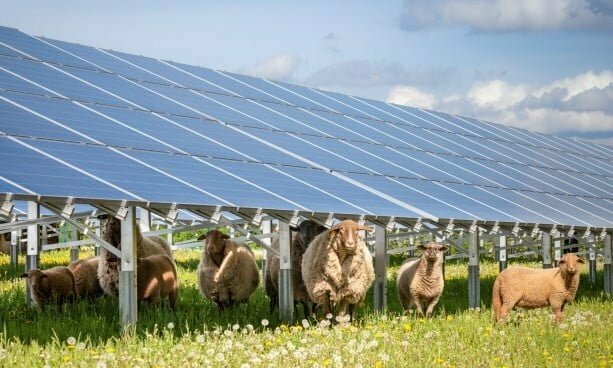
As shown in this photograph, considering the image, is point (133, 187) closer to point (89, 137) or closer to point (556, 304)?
point (89, 137)

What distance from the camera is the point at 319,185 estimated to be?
57.8 feet

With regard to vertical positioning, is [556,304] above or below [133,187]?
below

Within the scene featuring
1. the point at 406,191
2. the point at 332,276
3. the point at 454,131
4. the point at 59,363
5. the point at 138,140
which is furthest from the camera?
the point at 454,131

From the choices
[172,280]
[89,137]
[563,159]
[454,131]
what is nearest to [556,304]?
[172,280]

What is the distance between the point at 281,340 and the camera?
1326cm

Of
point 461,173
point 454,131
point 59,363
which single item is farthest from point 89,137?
point 454,131

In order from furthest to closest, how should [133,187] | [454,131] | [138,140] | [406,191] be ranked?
[454,131], [406,191], [138,140], [133,187]

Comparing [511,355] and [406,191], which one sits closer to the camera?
[511,355]

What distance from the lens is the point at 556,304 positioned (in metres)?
16.5

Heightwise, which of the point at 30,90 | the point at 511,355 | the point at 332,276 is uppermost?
the point at 30,90

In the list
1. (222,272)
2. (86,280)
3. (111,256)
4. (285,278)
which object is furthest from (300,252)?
(86,280)

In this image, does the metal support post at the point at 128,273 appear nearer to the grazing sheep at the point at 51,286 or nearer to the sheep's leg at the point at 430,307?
the grazing sheep at the point at 51,286

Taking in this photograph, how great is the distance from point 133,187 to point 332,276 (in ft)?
11.3

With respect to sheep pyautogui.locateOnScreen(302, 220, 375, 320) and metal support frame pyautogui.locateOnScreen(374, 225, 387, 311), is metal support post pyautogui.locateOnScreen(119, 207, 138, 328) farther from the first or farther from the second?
metal support frame pyautogui.locateOnScreen(374, 225, 387, 311)
